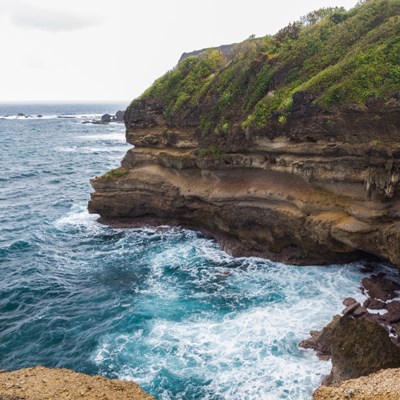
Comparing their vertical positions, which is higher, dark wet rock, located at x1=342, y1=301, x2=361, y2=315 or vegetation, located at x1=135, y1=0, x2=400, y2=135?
vegetation, located at x1=135, y1=0, x2=400, y2=135

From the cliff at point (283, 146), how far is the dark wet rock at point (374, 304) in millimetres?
2170

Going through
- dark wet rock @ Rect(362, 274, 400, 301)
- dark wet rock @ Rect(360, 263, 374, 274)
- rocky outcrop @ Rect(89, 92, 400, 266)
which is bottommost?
dark wet rock @ Rect(362, 274, 400, 301)

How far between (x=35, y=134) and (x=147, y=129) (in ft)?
260

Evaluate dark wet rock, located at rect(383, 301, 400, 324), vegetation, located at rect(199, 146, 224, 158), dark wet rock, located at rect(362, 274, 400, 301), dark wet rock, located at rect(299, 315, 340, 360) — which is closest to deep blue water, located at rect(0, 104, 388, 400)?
dark wet rock, located at rect(299, 315, 340, 360)

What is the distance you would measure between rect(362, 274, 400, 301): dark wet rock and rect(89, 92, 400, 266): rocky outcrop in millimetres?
1416

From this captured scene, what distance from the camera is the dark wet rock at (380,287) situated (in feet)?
65.3

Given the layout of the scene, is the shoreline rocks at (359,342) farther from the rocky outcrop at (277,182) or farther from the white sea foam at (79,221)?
the white sea foam at (79,221)

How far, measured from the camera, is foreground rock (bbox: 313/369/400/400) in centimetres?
1030

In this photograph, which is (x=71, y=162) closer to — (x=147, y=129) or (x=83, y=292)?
(x=147, y=129)

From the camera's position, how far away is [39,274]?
25.8m

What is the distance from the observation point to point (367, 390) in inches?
420

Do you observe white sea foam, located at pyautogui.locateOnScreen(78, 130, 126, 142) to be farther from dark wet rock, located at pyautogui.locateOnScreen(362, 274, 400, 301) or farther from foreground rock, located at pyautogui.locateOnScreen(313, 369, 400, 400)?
foreground rock, located at pyautogui.locateOnScreen(313, 369, 400, 400)

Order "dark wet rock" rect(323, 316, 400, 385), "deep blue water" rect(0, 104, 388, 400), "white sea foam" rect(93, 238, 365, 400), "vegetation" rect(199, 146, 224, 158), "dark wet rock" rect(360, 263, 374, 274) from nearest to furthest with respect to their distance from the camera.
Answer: "dark wet rock" rect(323, 316, 400, 385)
"white sea foam" rect(93, 238, 365, 400)
"deep blue water" rect(0, 104, 388, 400)
"dark wet rock" rect(360, 263, 374, 274)
"vegetation" rect(199, 146, 224, 158)

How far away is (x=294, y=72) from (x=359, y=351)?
16.2m
